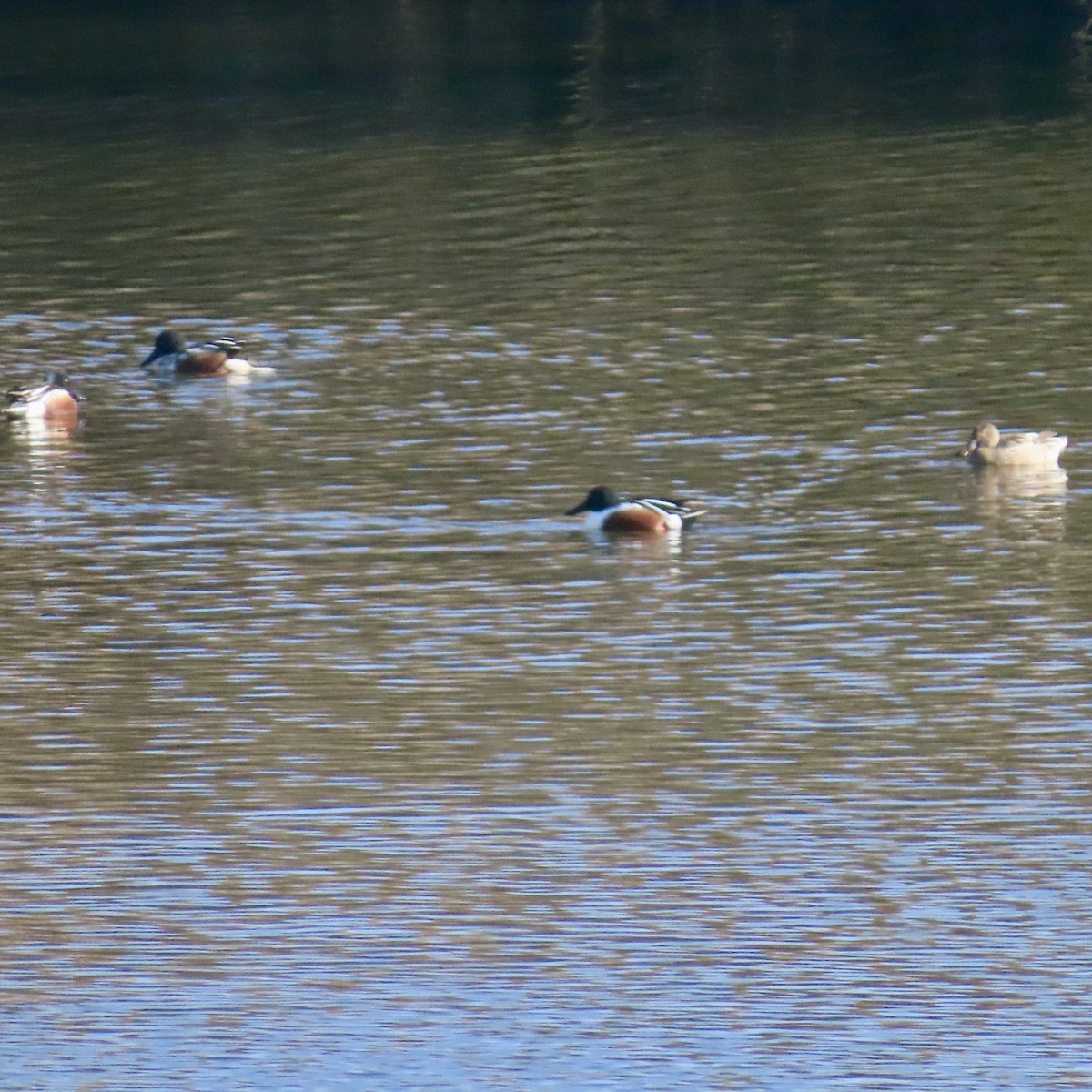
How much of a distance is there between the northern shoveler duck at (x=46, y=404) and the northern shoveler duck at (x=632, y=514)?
18.0ft

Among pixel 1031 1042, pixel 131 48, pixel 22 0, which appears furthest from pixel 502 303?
pixel 22 0

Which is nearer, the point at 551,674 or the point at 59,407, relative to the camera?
the point at 551,674

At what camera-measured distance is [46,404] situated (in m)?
21.5

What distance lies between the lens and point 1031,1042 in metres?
9.62

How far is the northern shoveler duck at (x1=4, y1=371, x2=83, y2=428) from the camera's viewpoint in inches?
845

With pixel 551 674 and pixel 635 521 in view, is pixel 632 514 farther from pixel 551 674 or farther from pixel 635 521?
pixel 551 674

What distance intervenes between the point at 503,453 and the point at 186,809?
808cm

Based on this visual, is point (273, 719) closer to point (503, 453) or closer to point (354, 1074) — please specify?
point (354, 1074)

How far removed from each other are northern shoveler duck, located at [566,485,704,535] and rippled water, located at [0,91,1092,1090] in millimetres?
186

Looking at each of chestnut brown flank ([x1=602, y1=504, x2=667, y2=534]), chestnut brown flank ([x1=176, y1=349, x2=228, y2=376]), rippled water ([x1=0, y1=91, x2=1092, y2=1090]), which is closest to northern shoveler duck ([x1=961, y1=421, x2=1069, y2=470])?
rippled water ([x1=0, y1=91, x2=1092, y2=1090])

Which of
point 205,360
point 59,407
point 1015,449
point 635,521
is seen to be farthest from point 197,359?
point 1015,449

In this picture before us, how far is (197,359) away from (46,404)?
186cm

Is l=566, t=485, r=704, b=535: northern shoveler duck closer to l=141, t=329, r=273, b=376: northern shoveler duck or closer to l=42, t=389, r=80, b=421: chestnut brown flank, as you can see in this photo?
l=42, t=389, r=80, b=421: chestnut brown flank

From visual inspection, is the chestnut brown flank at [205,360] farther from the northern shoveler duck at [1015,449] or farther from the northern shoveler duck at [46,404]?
the northern shoveler duck at [1015,449]
